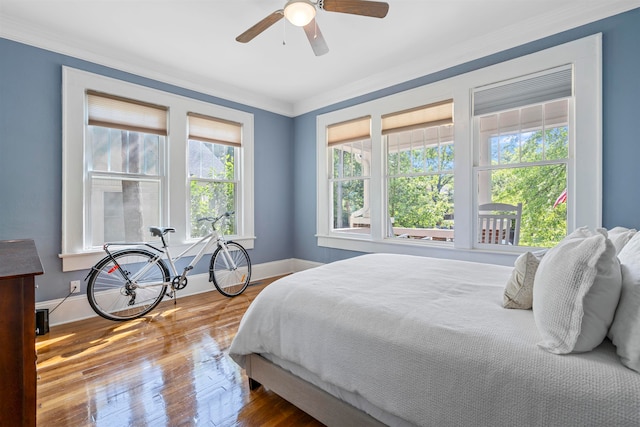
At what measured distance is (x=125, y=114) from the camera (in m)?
3.26

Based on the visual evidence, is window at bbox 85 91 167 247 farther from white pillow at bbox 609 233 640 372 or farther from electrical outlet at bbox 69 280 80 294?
white pillow at bbox 609 233 640 372

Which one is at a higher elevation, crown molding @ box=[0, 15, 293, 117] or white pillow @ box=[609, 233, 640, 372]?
crown molding @ box=[0, 15, 293, 117]

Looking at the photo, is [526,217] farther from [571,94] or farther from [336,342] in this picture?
[336,342]

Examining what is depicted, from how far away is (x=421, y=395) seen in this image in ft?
3.43

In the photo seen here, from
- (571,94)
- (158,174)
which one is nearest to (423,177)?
(571,94)

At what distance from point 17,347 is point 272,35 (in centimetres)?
286

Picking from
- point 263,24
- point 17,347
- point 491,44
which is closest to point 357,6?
point 263,24

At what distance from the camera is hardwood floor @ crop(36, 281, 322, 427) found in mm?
1584

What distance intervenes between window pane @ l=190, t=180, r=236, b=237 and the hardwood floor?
131 centimetres

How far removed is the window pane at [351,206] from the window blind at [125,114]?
7.83 feet

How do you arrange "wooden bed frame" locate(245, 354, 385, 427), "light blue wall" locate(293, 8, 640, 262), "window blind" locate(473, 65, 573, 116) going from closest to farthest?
1. "wooden bed frame" locate(245, 354, 385, 427)
2. "light blue wall" locate(293, 8, 640, 262)
3. "window blind" locate(473, 65, 573, 116)

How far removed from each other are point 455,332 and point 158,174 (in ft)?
11.6

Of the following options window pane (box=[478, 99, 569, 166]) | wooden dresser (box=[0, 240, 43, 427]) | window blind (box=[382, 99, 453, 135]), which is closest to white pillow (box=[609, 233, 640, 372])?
wooden dresser (box=[0, 240, 43, 427])

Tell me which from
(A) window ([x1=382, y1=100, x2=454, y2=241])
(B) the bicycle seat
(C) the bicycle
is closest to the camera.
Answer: (C) the bicycle
